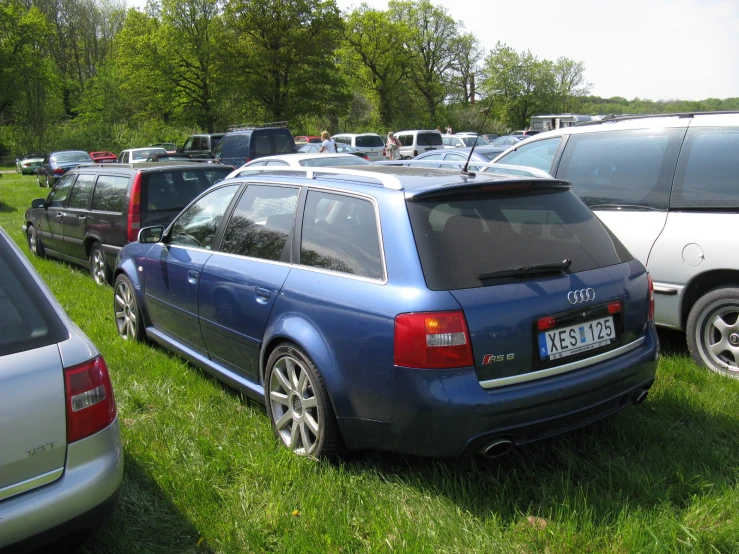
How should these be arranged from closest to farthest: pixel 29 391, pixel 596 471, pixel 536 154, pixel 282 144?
1. pixel 29 391
2. pixel 596 471
3. pixel 536 154
4. pixel 282 144

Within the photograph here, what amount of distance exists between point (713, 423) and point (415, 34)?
6176cm

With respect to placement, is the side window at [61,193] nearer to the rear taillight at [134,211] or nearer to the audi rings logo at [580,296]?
the rear taillight at [134,211]

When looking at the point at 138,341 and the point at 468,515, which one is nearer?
the point at 468,515

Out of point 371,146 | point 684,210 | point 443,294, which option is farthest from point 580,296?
point 371,146

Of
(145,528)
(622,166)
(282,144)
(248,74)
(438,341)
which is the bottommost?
(145,528)

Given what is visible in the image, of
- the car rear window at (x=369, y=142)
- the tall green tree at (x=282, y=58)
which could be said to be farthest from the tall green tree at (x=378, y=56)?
the car rear window at (x=369, y=142)

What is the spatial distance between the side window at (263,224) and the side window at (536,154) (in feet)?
10.1

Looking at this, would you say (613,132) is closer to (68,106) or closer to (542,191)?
(542,191)

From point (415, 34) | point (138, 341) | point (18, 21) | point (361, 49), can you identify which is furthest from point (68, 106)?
point (138, 341)

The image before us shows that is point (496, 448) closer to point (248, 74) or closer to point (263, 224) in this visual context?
point (263, 224)

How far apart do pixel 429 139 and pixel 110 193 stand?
75.8 ft

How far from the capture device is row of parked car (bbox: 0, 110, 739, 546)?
305 cm

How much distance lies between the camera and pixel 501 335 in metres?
3.06

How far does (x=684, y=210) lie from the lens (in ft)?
16.5
